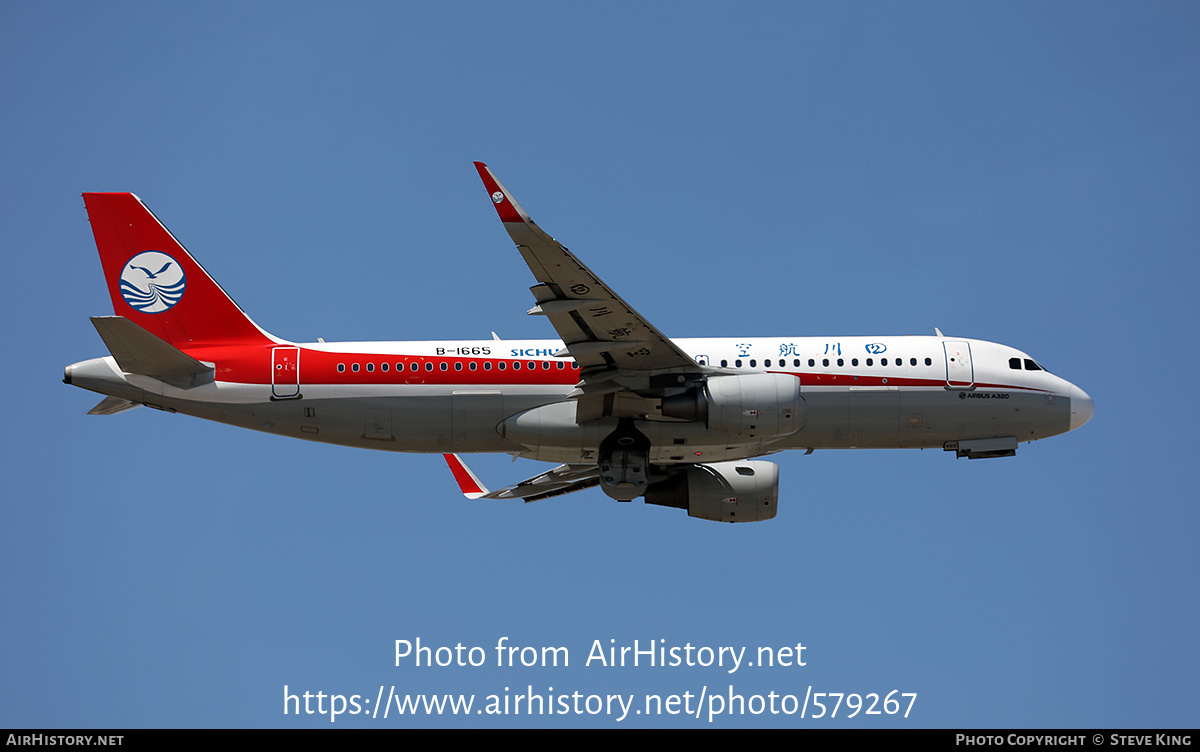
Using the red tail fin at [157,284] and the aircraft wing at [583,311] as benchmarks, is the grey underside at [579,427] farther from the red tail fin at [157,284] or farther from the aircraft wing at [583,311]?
the red tail fin at [157,284]

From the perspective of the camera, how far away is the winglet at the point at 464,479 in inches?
1790

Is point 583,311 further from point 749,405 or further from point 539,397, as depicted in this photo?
point 749,405

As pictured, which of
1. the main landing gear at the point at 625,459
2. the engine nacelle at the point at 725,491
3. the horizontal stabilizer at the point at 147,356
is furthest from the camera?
the engine nacelle at the point at 725,491

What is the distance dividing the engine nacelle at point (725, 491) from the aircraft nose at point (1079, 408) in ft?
29.5

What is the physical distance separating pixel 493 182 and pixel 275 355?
11318 mm

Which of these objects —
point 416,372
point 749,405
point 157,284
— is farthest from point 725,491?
point 157,284

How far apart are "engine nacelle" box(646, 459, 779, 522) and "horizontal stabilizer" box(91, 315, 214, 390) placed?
14.3m

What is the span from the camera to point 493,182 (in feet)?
101

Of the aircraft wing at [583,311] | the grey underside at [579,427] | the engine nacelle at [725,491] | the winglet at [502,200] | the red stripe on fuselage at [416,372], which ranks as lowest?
the engine nacelle at [725,491]

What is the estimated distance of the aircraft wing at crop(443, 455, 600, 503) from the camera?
148 feet

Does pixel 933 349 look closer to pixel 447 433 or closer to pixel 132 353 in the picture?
pixel 447 433

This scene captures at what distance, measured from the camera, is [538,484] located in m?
45.3

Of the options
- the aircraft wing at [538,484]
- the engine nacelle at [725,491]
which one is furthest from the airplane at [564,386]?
the aircraft wing at [538,484]
